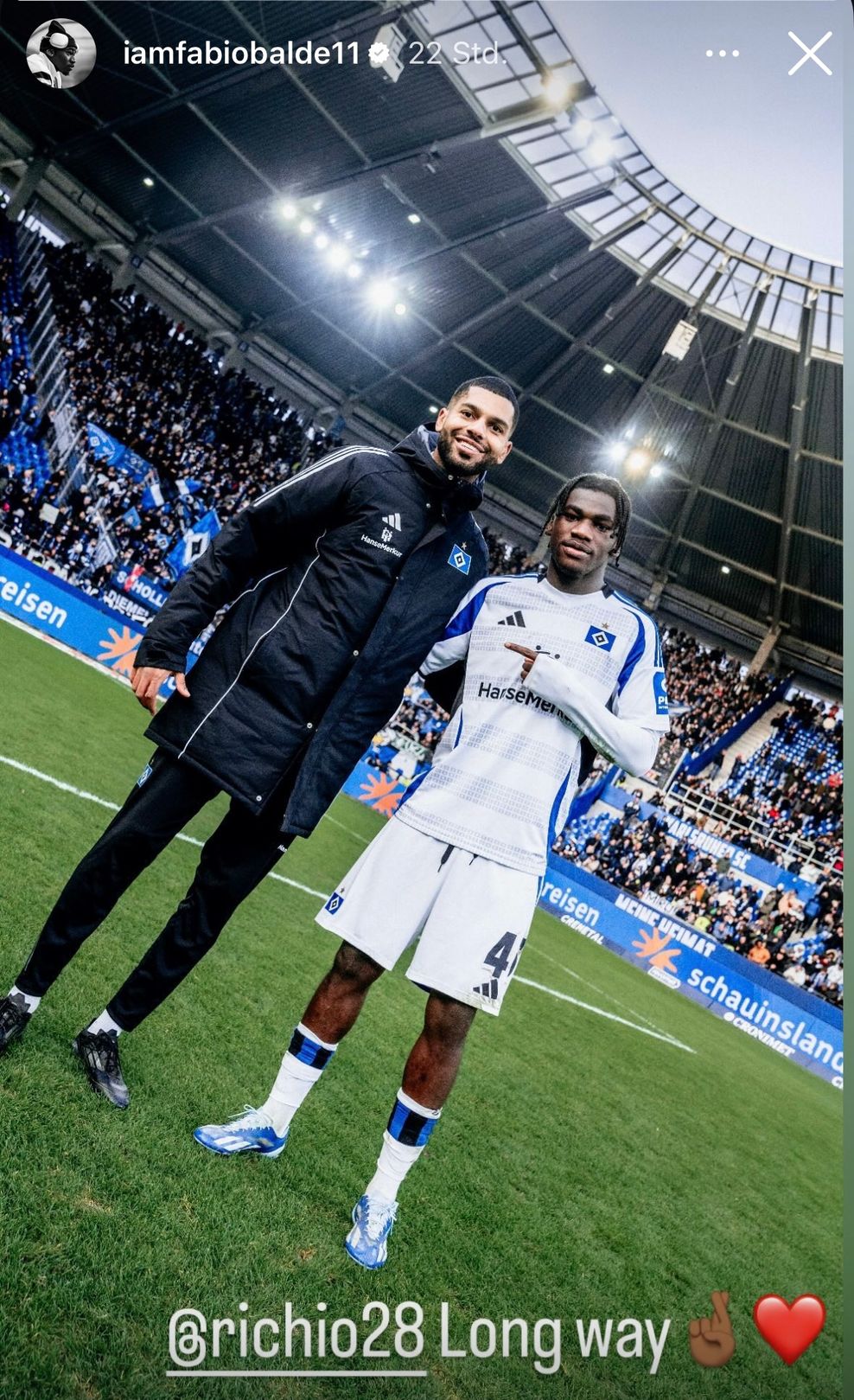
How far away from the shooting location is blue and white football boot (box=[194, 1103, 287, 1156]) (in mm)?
2629

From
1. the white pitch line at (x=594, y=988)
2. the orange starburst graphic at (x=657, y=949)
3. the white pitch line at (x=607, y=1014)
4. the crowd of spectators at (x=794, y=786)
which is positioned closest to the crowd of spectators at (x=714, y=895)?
the crowd of spectators at (x=794, y=786)

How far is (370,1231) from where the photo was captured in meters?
2.49

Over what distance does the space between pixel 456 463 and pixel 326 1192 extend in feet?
7.33

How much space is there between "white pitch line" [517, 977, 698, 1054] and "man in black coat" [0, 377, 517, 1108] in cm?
611

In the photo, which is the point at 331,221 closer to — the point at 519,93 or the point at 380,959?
the point at 519,93

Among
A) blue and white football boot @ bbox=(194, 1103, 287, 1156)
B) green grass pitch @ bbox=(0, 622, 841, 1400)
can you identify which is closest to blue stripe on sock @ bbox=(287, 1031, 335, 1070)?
blue and white football boot @ bbox=(194, 1103, 287, 1156)

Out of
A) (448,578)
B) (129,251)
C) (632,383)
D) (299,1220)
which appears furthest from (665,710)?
(129,251)

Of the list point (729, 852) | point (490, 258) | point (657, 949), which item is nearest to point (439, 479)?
point (657, 949)

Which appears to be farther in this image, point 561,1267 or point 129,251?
point 129,251

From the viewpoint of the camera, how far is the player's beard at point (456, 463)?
2947 mm

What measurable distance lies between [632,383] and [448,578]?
23.0 meters

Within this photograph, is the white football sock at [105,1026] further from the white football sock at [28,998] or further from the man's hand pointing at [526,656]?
the man's hand pointing at [526,656]

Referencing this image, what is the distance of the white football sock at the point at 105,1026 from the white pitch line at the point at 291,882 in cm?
306

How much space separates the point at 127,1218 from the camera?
7.04 ft
